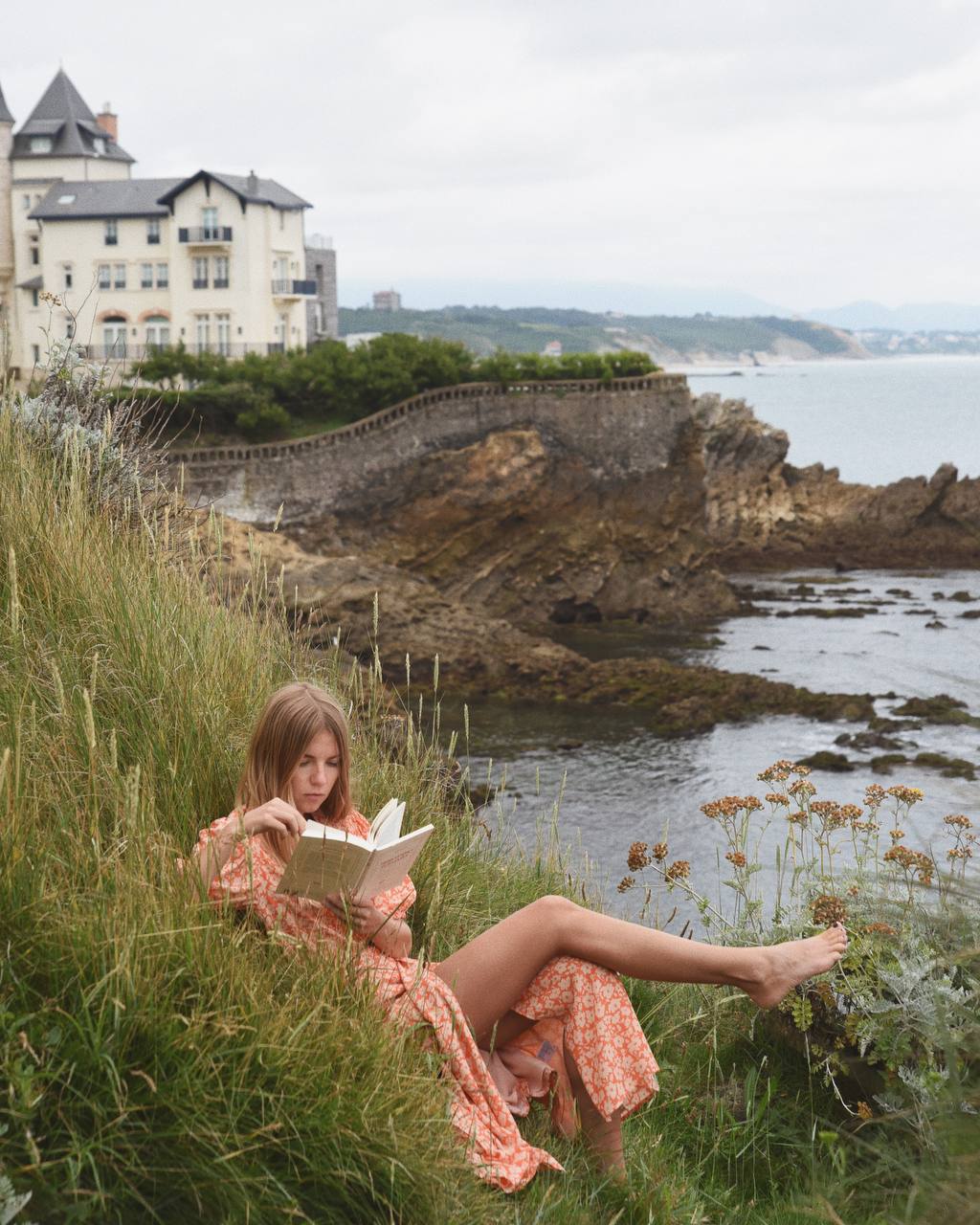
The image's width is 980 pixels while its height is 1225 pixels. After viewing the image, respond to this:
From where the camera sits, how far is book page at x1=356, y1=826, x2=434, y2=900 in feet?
8.57

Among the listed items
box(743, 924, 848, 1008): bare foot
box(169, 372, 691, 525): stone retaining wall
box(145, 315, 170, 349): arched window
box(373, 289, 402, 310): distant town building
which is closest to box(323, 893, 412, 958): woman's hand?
box(743, 924, 848, 1008): bare foot

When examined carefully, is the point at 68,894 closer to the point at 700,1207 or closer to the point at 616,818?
the point at 700,1207

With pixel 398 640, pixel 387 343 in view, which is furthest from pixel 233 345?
pixel 398 640

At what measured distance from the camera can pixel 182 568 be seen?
13.8 feet

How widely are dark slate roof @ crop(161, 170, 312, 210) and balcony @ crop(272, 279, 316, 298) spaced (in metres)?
1.93

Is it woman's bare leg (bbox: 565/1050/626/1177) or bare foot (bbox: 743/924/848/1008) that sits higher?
bare foot (bbox: 743/924/848/1008)

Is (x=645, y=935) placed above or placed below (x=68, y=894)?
below

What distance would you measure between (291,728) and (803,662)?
2180cm

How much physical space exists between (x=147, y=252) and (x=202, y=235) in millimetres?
1462

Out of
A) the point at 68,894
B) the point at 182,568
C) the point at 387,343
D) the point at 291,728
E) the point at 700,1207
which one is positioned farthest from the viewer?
the point at 387,343

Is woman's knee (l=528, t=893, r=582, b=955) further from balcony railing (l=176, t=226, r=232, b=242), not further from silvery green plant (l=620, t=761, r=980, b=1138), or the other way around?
balcony railing (l=176, t=226, r=232, b=242)

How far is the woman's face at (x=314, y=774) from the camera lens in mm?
3018

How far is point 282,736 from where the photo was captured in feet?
9.80

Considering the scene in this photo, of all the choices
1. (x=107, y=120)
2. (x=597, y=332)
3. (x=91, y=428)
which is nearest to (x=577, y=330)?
(x=597, y=332)
